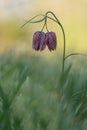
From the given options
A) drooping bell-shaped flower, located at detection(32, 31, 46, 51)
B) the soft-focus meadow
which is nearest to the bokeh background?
the soft-focus meadow

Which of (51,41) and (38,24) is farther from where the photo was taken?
(38,24)

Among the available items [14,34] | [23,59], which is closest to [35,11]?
[14,34]

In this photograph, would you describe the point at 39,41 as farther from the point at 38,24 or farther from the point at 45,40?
the point at 38,24

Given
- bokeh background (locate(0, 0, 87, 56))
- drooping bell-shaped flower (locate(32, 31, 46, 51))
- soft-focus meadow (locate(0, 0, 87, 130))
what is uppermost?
drooping bell-shaped flower (locate(32, 31, 46, 51))

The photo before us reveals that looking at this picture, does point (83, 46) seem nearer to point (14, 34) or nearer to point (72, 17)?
point (14, 34)

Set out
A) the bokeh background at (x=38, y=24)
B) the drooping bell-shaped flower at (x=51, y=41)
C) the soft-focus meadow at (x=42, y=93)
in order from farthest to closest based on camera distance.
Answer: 1. the bokeh background at (x=38, y=24)
2. the drooping bell-shaped flower at (x=51, y=41)
3. the soft-focus meadow at (x=42, y=93)

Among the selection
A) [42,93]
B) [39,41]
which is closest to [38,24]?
[39,41]

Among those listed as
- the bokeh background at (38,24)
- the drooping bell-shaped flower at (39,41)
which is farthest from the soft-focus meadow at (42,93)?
the bokeh background at (38,24)

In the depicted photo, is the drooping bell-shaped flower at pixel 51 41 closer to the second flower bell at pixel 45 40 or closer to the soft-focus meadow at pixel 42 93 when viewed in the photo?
the second flower bell at pixel 45 40

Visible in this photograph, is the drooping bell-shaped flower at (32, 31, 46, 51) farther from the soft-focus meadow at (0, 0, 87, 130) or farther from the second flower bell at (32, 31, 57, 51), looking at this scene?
the soft-focus meadow at (0, 0, 87, 130)
